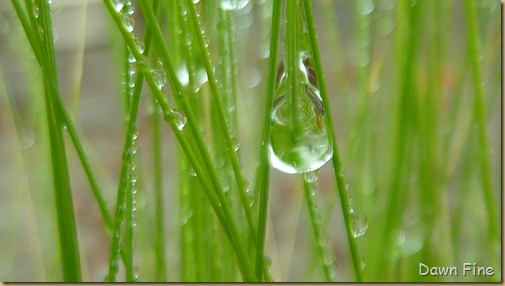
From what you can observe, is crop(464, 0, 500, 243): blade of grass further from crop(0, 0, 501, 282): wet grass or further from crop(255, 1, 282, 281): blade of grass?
crop(255, 1, 282, 281): blade of grass

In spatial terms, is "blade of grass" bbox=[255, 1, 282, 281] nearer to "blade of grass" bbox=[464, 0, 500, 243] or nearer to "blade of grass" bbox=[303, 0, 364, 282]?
"blade of grass" bbox=[303, 0, 364, 282]

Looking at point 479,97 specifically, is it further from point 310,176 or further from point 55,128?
point 55,128

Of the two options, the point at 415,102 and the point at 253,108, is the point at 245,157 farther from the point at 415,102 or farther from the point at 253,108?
the point at 415,102

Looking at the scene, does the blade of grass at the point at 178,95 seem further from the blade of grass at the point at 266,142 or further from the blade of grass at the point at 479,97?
the blade of grass at the point at 479,97

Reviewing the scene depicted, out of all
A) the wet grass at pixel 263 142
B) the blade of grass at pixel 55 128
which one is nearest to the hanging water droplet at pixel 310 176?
the wet grass at pixel 263 142

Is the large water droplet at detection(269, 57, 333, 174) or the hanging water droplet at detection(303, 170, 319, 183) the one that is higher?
the large water droplet at detection(269, 57, 333, 174)

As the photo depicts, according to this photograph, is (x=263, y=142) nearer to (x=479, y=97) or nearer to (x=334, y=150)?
(x=334, y=150)

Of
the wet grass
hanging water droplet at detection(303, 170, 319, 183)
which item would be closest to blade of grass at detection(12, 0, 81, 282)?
the wet grass

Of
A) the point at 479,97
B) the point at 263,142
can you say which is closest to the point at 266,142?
the point at 263,142
